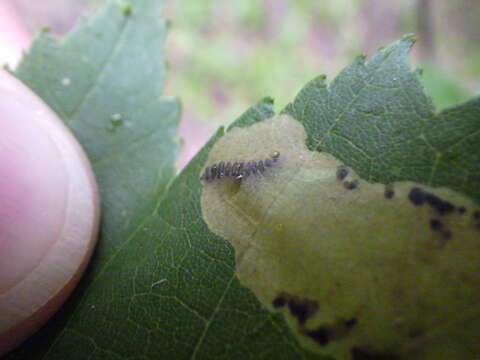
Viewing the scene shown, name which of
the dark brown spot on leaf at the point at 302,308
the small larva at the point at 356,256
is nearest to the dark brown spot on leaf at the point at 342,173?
the small larva at the point at 356,256

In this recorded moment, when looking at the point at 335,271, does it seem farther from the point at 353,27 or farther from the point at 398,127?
the point at 353,27

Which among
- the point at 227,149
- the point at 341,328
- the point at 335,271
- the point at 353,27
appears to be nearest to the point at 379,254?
the point at 335,271

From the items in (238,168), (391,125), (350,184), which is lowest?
(238,168)

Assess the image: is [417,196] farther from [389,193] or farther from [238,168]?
[238,168]

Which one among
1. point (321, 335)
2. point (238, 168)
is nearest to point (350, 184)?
point (238, 168)

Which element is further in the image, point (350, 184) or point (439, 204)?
point (350, 184)

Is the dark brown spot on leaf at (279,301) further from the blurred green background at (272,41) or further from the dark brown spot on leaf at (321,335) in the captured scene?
the blurred green background at (272,41)

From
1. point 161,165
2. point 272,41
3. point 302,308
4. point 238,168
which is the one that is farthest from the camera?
point 272,41
